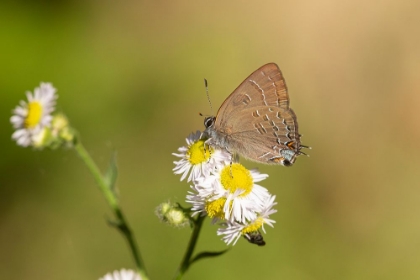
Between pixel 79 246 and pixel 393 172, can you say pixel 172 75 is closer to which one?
pixel 79 246

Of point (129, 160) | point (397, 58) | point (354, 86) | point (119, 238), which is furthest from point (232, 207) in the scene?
point (397, 58)

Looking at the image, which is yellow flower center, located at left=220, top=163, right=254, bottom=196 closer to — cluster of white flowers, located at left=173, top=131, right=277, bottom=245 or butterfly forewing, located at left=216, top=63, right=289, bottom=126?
cluster of white flowers, located at left=173, top=131, right=277, bottom=245

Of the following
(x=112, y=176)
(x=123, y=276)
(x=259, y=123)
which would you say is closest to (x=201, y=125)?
(x=259, y=123)

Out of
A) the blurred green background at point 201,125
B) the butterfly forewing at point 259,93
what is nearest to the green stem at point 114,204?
the butterfly forewing at point 259,93

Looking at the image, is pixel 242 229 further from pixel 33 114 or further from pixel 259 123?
pixel 33 114

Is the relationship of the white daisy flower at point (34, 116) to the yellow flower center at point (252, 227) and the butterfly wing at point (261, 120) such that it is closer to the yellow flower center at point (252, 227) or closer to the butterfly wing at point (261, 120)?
the butterfly wing at point (261, 120)

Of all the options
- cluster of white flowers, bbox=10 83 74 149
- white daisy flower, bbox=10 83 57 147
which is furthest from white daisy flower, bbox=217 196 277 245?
white daisy flower, bbox=10 83 57 147
